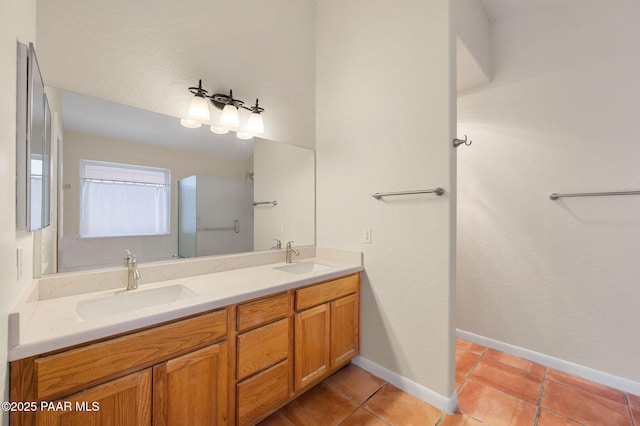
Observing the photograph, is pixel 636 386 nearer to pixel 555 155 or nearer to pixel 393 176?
pixel 555 155

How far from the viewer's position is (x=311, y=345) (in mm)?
1654

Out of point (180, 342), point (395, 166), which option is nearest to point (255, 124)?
point (395, 166)

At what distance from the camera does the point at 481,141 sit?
239 centimetres

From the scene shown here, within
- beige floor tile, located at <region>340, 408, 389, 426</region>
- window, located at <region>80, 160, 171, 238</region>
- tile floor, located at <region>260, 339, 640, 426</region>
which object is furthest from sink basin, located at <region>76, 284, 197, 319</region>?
beige floor tile, located at <region>340, 408, 389, 426</region>

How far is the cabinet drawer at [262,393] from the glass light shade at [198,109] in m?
1.53

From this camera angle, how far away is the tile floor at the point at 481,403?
1.51m

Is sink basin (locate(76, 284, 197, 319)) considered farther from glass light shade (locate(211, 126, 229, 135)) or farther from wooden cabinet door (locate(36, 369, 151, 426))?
→ glass light shade (locate(211, 126, 229, 135))

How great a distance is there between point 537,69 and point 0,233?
3.24 metres

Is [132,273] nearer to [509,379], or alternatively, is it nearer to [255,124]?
[255,124]

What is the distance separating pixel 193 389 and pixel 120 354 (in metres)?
0.36

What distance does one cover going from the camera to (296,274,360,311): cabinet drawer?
62.9 inches

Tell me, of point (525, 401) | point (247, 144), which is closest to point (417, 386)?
point (525, 401)

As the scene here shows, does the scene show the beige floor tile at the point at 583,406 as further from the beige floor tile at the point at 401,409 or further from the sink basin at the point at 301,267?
the sink basin at the point at 301,267

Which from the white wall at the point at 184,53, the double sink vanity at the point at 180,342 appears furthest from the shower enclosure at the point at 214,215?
the white wall at the point at 184,53
